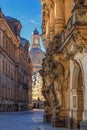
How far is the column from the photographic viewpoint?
2238 centimetres

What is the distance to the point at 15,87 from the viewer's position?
7350cm

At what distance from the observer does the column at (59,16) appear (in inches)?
881

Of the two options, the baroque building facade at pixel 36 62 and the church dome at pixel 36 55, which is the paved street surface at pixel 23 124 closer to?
the baroque building facade at pixel 36 62

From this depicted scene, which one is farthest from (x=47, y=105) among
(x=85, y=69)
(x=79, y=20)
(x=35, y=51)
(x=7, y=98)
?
(x=35, y=51)

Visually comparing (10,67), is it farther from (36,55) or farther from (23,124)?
(36,55)

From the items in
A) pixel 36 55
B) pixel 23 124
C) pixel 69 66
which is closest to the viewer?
pixel 69 66

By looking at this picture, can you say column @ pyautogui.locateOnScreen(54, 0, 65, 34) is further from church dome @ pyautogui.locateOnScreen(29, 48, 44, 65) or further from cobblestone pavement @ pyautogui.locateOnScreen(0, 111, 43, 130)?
church dome @ pyautogui.locateOnScreen(29, 48, 44, 65)

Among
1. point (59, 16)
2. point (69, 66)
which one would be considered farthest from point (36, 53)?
point (69, 66)

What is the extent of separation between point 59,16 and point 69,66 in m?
3.82

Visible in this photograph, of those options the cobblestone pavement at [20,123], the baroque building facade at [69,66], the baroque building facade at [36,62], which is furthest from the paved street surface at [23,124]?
the baroque building facade at [36,62]

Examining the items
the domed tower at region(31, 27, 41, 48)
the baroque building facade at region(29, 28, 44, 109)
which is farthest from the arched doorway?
the domed tower at region(31, 27, 41, 48)

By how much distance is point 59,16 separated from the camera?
887 inches

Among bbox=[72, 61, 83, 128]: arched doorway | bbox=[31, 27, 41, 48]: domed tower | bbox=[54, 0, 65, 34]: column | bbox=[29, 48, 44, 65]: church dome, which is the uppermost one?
bbox=[31, 27, 41, 48]: domed tower

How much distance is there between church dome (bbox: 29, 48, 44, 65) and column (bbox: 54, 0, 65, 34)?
151m
